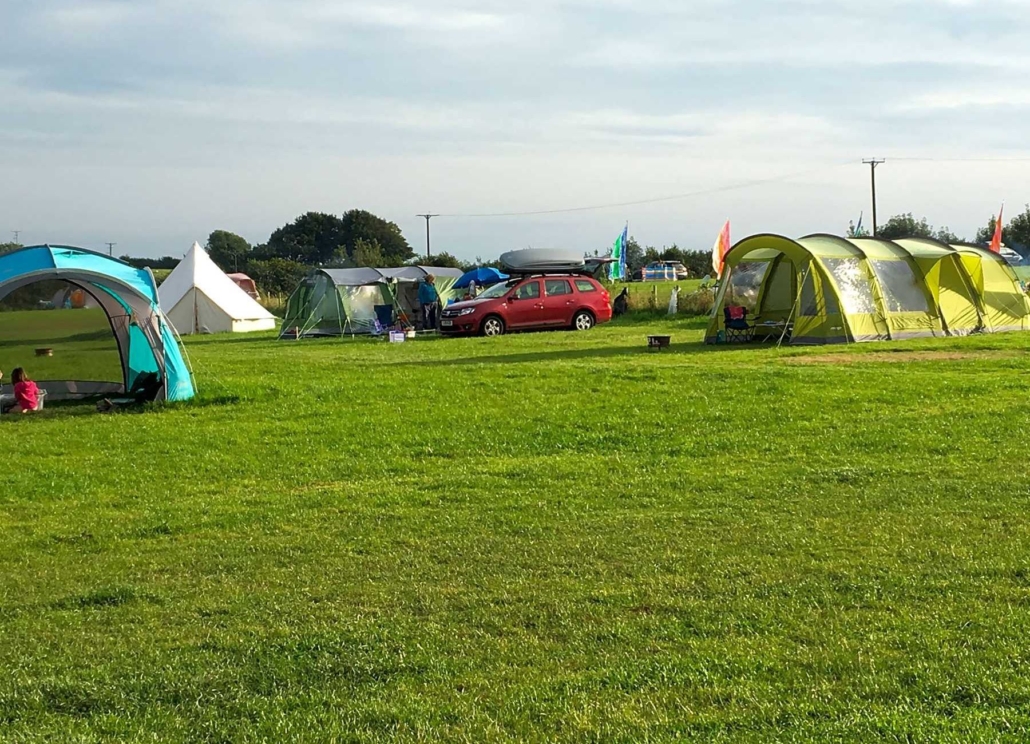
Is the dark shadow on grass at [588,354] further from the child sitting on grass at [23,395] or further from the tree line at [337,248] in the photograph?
the tree line at [337,248]

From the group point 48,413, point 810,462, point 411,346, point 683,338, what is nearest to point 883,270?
point 683,338

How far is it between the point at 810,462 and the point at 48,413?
9258mm

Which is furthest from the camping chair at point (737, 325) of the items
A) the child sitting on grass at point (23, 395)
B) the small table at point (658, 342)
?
the child sitting on grass at point (23, 395)

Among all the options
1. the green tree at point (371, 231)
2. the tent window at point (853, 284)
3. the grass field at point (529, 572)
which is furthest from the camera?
the green tree at point (371, 231)

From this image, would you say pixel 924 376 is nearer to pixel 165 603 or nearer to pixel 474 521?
pixel 474 521

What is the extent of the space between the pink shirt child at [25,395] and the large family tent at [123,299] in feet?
3.90

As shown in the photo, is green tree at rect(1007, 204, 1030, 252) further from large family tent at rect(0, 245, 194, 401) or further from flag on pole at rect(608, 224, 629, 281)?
large family tent at rect(0, 245, 194, 401)

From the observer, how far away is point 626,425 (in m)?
10.7

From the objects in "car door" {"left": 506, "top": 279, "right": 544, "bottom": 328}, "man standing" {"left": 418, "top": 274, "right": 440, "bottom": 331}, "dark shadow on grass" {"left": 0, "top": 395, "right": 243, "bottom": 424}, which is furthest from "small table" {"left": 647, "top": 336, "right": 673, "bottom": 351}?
"man standing" {"left": 418, "top": 274, "right": 440, "bottom": 331}

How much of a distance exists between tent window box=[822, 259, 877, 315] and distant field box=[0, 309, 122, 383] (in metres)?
12.5

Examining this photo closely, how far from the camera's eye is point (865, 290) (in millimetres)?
20344

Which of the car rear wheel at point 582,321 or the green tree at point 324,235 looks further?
the green tree at point 324,235

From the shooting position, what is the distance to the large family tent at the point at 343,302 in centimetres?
2930

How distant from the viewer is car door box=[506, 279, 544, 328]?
2652cm
